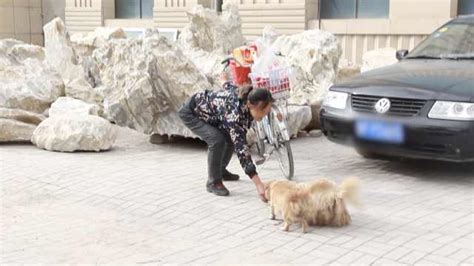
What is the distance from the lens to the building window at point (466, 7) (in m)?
11.2

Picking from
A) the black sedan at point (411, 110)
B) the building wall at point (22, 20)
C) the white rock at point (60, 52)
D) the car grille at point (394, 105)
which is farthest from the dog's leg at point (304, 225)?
the building wall at point (22, 20)

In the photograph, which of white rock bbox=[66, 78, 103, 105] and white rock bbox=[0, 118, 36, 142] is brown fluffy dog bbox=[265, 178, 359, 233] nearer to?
white rock bbox=[0, 118, 36, 142]

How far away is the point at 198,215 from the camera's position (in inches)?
197

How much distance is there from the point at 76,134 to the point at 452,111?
4.12 metres

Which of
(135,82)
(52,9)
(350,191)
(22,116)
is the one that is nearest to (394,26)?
(135,82)

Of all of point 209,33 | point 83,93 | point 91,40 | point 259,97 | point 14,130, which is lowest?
point 14,130

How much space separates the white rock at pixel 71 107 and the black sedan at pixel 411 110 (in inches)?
135

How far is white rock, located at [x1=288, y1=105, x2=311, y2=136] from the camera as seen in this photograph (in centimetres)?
781

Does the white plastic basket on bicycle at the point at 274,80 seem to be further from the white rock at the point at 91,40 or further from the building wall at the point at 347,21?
the white rock at the point at 91,40

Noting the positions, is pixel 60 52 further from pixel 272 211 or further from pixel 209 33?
pixel 272 211

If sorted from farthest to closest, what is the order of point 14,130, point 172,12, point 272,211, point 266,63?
point 172,12
point 14,130
point 266,63
point 272,211

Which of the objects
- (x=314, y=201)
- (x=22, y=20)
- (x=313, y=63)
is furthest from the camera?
(x=22, y=20)

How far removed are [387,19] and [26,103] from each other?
272 inches

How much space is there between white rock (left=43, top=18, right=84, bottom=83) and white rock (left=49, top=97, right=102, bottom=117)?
2246mm
